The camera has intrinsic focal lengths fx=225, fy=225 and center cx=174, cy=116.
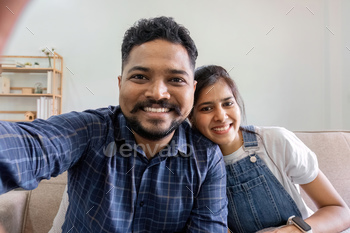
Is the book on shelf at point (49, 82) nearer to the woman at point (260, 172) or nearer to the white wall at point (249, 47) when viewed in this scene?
the white wall at point (249, 47)

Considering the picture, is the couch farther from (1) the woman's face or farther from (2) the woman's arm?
(1) the woman's face

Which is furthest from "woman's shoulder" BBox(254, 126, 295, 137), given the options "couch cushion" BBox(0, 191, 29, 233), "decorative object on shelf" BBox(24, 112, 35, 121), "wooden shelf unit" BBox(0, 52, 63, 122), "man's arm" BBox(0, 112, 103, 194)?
"decorative object on shelf" BBox(24, 112, 35, 121)

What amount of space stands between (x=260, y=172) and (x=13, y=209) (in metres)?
0.99

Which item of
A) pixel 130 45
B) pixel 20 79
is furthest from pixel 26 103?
pixel 130 45

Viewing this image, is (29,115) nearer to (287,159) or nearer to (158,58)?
(158,58)

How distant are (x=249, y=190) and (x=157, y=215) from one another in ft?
1.05

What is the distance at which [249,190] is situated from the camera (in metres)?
0.74

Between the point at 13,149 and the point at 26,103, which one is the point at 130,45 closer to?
the point at 13,149

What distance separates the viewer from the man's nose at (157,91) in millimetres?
573

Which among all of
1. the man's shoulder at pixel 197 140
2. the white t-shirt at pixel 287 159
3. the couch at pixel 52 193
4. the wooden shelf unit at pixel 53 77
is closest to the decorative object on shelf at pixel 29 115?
the wooden shelf unit at pixel 53 77

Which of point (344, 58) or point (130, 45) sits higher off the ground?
point (344, 58)

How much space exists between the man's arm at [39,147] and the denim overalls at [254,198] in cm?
48

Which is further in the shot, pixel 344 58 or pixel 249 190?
pixel 344 58

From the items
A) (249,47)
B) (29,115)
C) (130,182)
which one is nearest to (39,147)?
(130,182)
